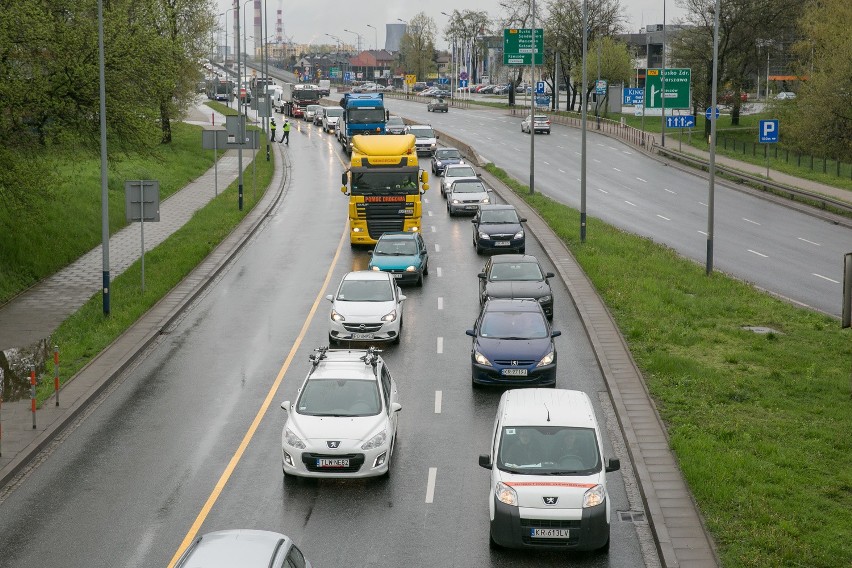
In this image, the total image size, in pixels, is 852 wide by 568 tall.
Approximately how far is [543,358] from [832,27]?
56.5 metres

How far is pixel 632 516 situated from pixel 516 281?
1299 centimetres

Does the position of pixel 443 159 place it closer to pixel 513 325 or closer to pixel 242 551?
pixel 513 325

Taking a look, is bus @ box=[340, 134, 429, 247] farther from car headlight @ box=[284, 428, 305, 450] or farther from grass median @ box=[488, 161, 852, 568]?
car headlight @ box=[284, 428, 305, 450]

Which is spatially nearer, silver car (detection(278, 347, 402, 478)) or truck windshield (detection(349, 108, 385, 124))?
silver car (detection(278, 347, 402, 478))

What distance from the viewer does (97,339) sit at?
82.2 ft

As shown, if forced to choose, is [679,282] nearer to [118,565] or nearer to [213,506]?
[213,506]

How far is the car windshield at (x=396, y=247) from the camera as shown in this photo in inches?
1261

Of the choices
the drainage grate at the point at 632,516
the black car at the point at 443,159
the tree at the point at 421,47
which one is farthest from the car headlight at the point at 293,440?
the tree at the point at 421,47

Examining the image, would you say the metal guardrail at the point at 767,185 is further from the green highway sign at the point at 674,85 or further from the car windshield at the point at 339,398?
the car windshield at the point at 339,398

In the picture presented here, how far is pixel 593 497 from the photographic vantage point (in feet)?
44.9

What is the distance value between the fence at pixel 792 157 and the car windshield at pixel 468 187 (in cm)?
2398

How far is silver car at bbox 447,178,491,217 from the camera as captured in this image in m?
46.2

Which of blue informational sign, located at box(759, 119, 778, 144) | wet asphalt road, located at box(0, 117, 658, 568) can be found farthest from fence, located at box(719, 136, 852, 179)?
wet asphalt road, located at box(0, 117, 658, 568)

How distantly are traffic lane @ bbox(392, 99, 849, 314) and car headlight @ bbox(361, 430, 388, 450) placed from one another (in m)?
19.2
